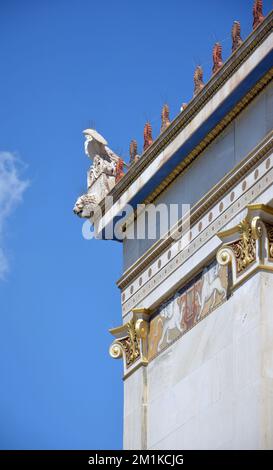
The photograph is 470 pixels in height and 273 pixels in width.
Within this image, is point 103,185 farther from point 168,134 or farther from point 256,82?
point 256,82

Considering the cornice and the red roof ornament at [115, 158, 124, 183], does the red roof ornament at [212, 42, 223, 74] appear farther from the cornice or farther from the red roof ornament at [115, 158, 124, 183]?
the red roof ornament at [115, 158, 124, 183]

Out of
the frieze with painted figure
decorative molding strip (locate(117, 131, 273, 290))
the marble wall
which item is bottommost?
the marble wall

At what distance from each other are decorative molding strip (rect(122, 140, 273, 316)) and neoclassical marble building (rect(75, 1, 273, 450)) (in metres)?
0.02

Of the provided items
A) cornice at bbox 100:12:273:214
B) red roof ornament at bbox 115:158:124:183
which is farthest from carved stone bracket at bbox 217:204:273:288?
red roof ornament at bbox 115:158:124:183

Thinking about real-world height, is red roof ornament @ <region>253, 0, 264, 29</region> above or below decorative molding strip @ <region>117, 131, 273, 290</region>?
above

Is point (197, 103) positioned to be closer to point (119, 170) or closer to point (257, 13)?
point (257, 13)

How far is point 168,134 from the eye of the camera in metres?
31.3

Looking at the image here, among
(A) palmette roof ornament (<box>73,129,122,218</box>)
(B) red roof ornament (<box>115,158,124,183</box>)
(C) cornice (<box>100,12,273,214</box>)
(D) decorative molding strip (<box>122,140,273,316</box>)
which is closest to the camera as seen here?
(D) decorative molding strip (<box>122,140,273,316</box>)

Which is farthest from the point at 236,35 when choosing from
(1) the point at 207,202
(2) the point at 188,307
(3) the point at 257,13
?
(2) the point at 188,307

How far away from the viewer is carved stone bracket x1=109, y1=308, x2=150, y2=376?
3123 cm

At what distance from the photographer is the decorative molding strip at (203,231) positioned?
1139 inches

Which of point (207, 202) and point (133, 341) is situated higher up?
point (207, 202)

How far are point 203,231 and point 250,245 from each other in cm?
154

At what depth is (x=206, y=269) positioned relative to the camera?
3006 cm
